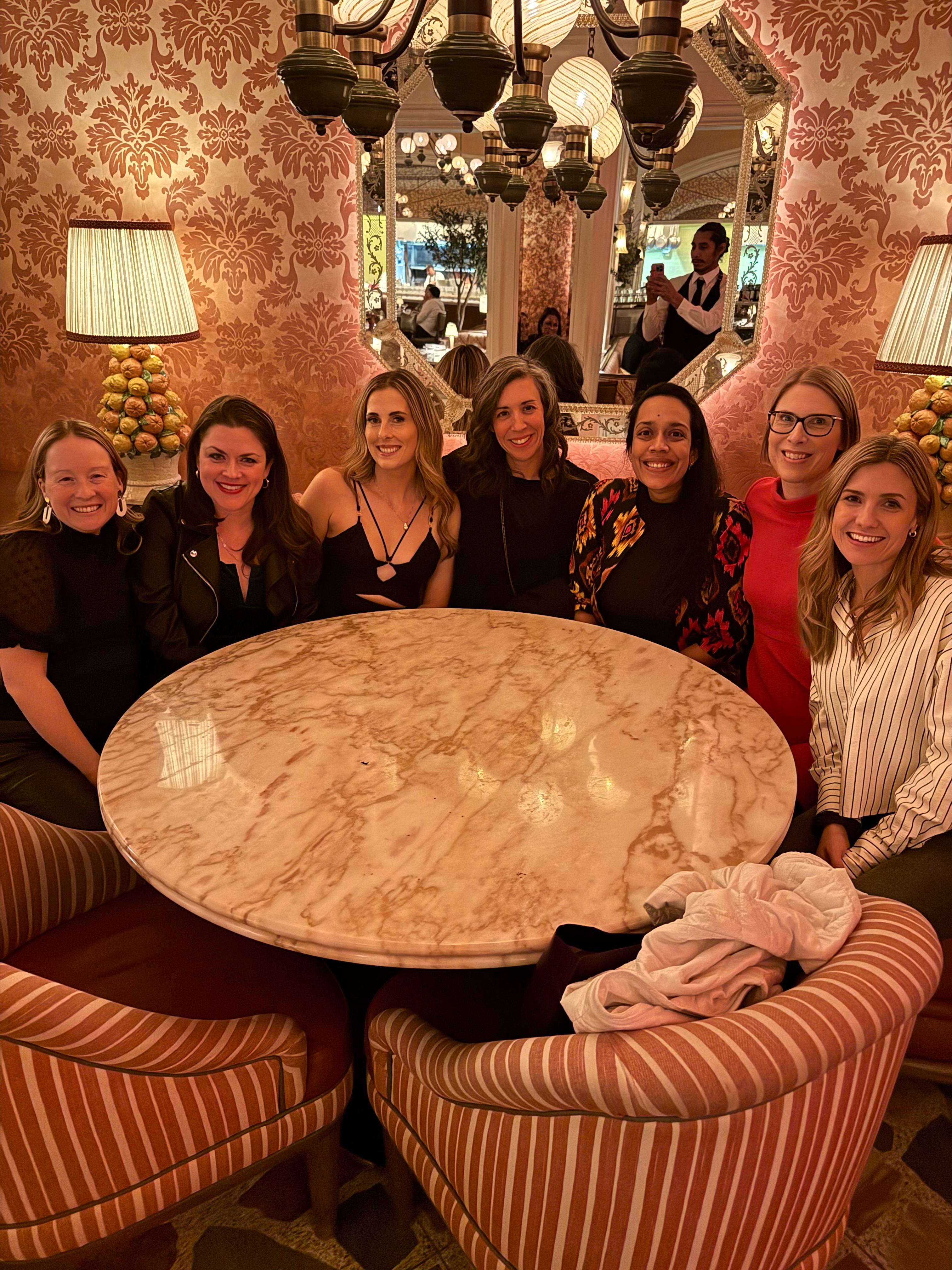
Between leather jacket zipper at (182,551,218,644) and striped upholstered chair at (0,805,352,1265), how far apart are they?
74 centimetres

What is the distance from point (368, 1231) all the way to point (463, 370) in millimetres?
2876

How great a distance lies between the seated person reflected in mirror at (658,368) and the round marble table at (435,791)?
1.64m

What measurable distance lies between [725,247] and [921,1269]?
296cm

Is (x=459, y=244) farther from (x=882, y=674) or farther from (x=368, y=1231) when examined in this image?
(x=368, y=1231)

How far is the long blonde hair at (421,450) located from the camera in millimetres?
2629

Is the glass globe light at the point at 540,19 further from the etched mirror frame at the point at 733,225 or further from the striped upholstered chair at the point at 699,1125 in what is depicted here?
the striped upholstered chair at the point at 699,1125

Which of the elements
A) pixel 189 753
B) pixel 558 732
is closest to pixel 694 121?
pixel 558 732

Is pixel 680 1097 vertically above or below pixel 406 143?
below

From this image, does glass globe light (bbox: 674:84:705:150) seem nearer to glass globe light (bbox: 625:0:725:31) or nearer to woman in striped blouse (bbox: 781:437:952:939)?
glass globe light (bbox: 625:0:725:31)

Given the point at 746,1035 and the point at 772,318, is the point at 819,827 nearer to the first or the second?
the point at 746,1035

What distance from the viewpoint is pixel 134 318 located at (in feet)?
10.5

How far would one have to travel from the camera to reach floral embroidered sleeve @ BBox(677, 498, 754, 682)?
97.7 inches

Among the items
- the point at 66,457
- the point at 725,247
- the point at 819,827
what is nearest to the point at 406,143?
the point at 725,247

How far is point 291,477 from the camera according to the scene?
3.77m
